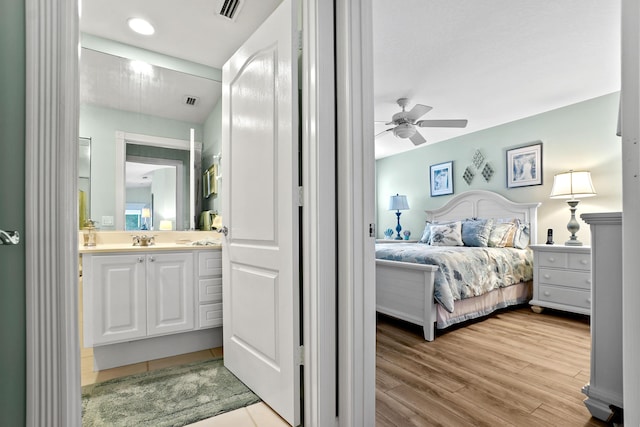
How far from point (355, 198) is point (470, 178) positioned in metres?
4.20

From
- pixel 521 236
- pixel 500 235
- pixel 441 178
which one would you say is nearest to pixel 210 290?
pixel 500 235

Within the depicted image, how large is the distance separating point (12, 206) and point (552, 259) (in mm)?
4200

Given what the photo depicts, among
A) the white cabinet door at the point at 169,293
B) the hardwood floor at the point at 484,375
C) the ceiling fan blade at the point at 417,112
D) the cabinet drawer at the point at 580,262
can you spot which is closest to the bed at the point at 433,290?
the hardwood floor at the point at 484,375

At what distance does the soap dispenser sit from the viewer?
89.7 inches

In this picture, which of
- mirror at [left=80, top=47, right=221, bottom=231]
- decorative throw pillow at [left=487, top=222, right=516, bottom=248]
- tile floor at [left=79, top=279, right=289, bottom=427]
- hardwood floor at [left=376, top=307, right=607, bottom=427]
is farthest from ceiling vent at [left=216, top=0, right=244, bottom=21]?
decorative throw pillow at [left=487, top=222, right=516, bottom=248]

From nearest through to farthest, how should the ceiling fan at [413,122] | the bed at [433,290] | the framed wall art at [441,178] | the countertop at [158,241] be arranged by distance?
the countertop at [158,241], the bed at [433,290], the ceiling fan at [413,122], the framed wall art at [441,178]

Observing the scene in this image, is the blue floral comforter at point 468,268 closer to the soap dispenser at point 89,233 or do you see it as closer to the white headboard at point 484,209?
the white headboard at point 484,209

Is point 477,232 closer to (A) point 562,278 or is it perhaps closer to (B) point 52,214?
(A) point 562,278

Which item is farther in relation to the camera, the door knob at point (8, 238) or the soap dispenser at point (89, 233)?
the soap dispenser at point (89, 233)

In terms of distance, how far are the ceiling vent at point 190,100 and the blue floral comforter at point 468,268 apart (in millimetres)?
2288

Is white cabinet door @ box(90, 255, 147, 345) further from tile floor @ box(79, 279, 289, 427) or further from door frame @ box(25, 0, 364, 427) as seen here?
door frame @ box(25, 0, 364, 427)

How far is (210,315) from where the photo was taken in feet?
7.67

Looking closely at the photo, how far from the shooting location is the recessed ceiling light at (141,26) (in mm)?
2199

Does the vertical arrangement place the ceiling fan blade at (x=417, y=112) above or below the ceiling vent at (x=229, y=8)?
below
